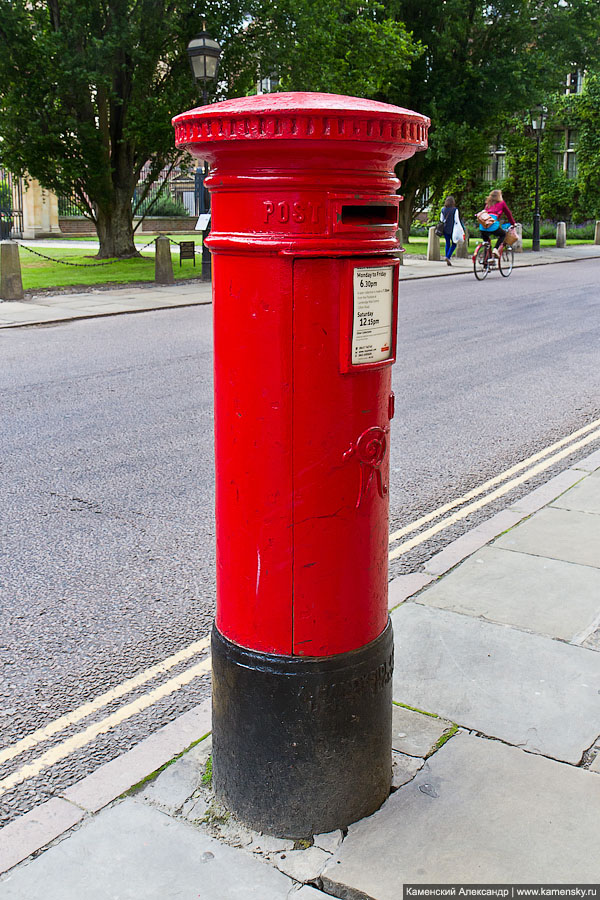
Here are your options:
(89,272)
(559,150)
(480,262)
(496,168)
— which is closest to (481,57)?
(480,262)

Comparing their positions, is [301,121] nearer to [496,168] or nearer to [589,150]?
[589,150]

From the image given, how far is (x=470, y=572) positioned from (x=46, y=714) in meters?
2.05

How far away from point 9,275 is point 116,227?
811 cm

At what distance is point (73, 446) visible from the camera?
6.57 meters

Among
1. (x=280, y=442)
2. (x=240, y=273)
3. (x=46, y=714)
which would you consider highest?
(x=240, y=273)

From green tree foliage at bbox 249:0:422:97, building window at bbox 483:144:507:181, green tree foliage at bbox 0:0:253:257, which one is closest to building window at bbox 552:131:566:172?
building window at bbox 483:144:507:181

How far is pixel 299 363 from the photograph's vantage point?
2287mm

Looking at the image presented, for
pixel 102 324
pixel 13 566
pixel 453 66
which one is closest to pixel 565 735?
pixel 13 566

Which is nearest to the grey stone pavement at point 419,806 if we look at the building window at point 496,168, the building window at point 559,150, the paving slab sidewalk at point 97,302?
the paving slab sidewalk at point 97,302

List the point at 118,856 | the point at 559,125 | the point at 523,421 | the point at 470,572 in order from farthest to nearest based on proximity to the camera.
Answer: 1. the point at 559,125
2. the point at 523,421
3. the point at 470,572
4. the point at 118,856

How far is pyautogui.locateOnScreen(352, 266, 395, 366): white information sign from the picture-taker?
7.58 feet

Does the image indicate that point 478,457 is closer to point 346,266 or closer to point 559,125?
point 346,266

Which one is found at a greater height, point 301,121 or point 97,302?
point 301,121

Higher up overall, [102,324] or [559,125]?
[559,125]
